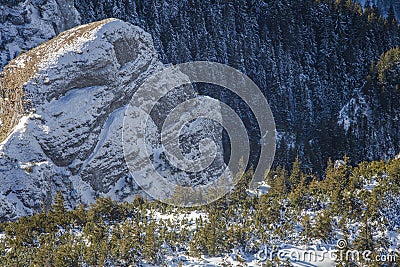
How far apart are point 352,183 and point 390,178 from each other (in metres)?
2.13

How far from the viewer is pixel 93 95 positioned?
41.9 metres

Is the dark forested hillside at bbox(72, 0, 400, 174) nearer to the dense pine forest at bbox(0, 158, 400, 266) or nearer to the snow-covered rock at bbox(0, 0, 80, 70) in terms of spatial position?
the snow-covered rock at bbox(0, 0, 80, 70)

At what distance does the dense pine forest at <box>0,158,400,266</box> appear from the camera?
941 inches

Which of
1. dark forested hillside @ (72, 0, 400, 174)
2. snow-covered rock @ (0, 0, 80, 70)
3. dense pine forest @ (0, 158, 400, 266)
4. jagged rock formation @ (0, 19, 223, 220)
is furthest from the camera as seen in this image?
dark forested hillside @ (72, 0, 400, 174)

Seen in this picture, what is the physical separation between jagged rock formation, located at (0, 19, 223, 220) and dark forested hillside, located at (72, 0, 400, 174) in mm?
30573

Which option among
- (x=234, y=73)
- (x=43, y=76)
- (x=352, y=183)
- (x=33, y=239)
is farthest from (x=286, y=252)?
(x=234, y=73)

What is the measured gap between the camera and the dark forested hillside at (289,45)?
244 feet

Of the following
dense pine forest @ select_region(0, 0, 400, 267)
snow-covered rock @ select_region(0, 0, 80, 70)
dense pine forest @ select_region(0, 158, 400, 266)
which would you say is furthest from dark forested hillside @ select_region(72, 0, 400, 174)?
dense pine forest @ select_region(0, 158, 400, 266)

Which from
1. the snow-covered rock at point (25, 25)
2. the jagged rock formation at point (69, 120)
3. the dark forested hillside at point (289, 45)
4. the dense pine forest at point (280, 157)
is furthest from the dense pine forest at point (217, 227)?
the dark forested hillside at point (289, 45)

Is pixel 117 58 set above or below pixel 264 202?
above

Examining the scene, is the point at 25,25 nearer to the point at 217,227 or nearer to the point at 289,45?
the point at 217,227

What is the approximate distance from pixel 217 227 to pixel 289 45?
61609 mm

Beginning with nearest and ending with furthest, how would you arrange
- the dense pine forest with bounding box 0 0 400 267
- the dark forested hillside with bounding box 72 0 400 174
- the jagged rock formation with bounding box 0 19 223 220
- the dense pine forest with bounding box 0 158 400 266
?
the dense pine forest with bounding box 0 158 400 266, the dense pine forest with bounding box 0 0 400 267, the jagged rock formation with bounding box 0 19 223 220, the dark forested hillside with bounding box 72 0 400 174

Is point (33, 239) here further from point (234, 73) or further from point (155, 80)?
point (234, 73)
